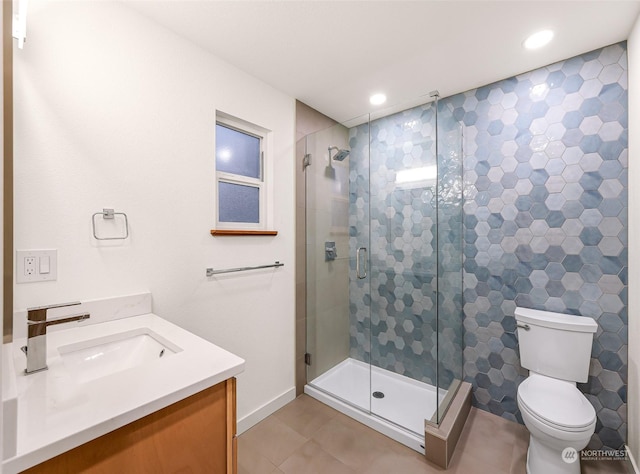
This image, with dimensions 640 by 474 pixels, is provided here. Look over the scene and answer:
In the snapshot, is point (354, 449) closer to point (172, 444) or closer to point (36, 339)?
point (172, 444)

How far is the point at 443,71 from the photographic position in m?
2.13

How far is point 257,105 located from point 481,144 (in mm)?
1703

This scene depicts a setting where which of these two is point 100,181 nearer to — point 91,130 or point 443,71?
point 91,130

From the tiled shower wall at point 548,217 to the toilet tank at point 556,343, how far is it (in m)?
0.14

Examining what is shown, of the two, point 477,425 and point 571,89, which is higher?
point 571,89

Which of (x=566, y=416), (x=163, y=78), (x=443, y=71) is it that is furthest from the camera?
(x=443, y=71)

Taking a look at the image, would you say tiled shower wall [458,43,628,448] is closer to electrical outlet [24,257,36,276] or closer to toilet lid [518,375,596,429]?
toilet lid [518,375,596,429]

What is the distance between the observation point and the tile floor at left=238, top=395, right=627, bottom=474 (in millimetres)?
1743

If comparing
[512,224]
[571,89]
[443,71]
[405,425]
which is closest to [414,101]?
[443,71]

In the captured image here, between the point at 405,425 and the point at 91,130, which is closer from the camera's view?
the point at 91,130

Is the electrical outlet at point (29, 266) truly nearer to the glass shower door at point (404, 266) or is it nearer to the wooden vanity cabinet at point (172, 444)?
the wooden vanity cabinet at point (172, 444)

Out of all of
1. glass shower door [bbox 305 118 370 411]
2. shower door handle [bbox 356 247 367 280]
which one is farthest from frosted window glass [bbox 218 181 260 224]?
shower door handle [bbox 356 247 367 280]

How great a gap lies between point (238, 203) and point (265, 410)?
1.52 m

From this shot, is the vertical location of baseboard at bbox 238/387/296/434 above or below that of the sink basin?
below
